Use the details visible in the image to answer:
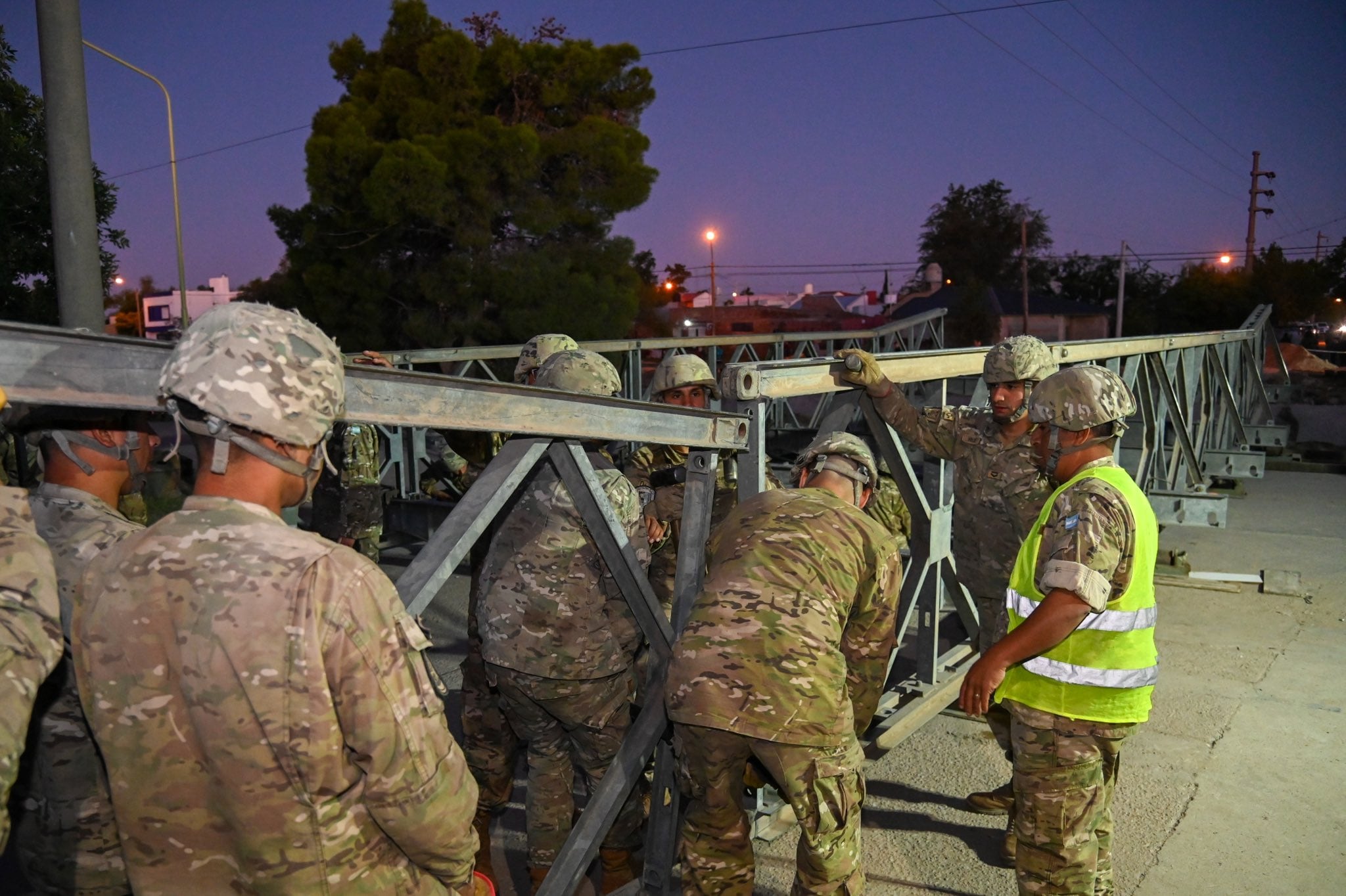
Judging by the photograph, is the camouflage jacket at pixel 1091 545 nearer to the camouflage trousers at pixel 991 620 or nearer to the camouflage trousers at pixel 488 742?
the camouflage trousers at pixel 991 620

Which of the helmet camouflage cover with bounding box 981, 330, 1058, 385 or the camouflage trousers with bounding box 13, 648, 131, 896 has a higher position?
the helmet camouflage cover with bounding box 981, 330, 1058, 385

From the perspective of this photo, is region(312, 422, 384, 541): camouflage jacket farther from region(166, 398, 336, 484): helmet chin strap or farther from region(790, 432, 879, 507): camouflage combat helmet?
region(166, 398, 336, 484): helmet chin strap

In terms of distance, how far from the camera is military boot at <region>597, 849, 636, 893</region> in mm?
3295

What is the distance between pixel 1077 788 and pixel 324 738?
92.5 inches

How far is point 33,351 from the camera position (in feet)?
4.94

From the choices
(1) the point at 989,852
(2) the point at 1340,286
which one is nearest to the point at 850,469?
(1) the point at 989,852

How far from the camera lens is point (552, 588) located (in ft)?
A: 10.2

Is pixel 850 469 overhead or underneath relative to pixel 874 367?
underneath

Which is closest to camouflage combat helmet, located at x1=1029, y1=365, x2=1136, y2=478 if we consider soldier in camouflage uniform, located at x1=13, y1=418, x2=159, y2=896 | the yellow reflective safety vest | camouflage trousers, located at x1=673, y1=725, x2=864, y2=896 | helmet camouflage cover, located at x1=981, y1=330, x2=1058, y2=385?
Answer: the yellow reflective safety vest

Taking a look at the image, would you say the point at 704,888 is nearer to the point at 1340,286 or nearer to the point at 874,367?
the point at 874,367

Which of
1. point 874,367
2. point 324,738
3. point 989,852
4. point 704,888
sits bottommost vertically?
point 989,852

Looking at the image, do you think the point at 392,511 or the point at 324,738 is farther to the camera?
the point at 392,511

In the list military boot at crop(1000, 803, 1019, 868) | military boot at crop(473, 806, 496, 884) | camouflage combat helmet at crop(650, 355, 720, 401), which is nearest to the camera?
military boot at crop(473, 806, 496, 884)

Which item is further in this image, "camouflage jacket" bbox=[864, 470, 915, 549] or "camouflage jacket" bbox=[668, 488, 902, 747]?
"camouflage jacket" bbox=[864, 470, 915, 549]
